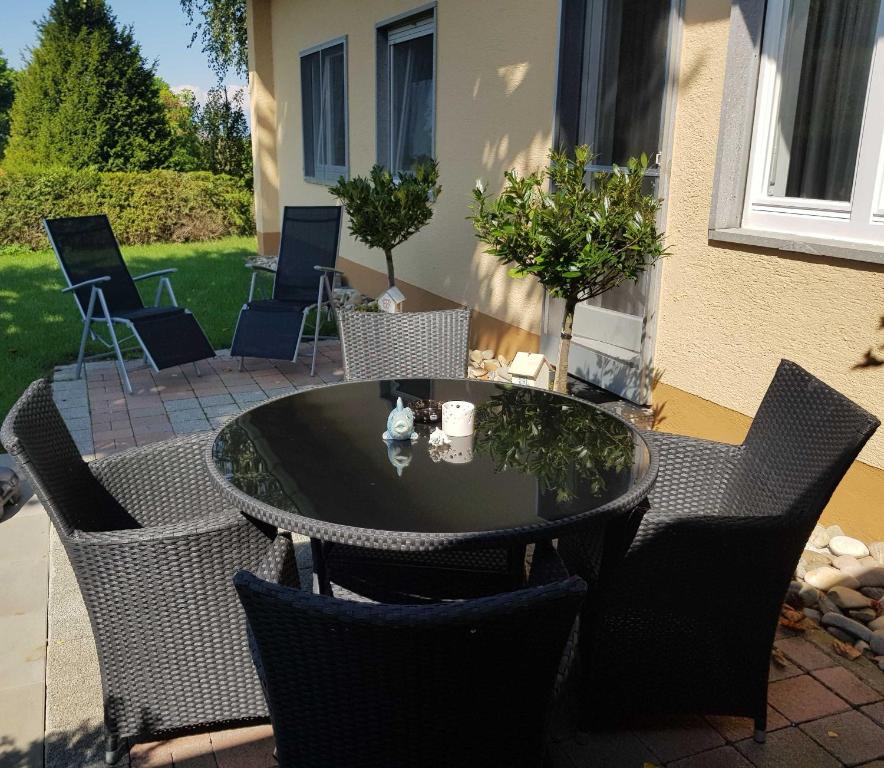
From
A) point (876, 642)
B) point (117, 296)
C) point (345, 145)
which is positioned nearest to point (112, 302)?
point (117, 296)

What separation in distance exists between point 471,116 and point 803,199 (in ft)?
10.2

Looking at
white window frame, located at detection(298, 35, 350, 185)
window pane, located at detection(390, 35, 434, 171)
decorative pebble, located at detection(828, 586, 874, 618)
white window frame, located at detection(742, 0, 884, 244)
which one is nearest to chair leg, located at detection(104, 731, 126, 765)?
decorative pebble, located at detection(828, 586, 874, 618)

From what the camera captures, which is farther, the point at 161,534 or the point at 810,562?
the point at 810,562

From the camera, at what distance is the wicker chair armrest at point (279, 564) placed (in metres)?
1.96

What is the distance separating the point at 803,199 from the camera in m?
3.54

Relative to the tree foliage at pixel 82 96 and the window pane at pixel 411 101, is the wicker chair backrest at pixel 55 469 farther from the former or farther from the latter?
the tree foliage at pixel 82 96

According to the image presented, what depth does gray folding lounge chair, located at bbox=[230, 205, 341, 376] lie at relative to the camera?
5.88 metres

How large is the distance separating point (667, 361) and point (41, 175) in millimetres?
12129

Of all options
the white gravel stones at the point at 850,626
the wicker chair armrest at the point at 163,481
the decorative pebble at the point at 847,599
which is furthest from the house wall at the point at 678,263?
the wicker chair armrest at the point at 163,481

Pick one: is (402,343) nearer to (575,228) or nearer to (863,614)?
(575,228)

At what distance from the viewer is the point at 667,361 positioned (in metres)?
4.29

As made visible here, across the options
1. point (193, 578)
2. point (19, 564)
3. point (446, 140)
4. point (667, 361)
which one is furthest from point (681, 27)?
point (19, 564)

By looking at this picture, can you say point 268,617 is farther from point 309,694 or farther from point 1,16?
point 1,16

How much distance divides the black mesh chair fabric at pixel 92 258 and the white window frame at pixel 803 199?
442 centimetres
